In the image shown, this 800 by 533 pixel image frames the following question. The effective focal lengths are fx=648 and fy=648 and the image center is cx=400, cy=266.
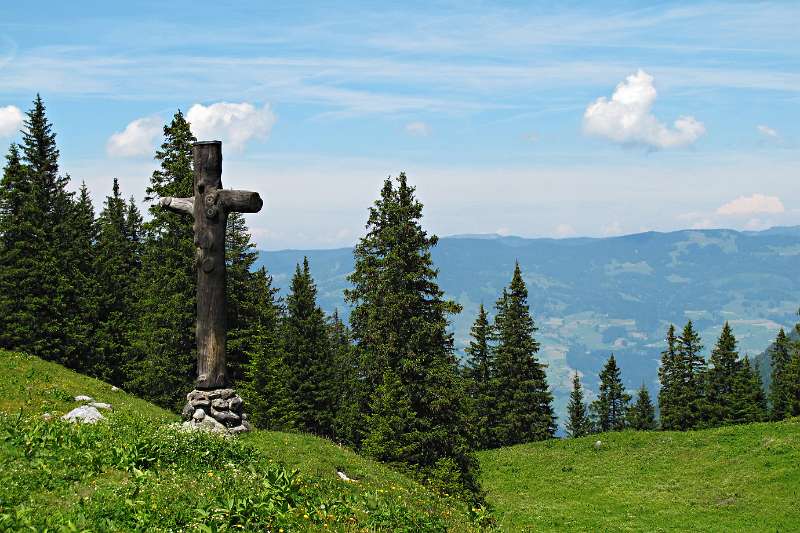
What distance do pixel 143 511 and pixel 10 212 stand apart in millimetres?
41803

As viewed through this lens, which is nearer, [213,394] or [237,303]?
[213,394]

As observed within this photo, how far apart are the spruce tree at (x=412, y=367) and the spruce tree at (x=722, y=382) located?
2074 inches

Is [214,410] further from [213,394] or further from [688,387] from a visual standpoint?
[688,387]

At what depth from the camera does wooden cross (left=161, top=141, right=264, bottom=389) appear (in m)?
17.4

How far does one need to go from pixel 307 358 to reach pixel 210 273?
35.2 metres

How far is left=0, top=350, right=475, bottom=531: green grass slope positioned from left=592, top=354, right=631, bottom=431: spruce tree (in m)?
70.4

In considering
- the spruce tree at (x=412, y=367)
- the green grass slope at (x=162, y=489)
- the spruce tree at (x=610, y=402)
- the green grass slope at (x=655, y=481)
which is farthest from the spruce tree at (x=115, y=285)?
the spruce tree at (x=610, y=402)

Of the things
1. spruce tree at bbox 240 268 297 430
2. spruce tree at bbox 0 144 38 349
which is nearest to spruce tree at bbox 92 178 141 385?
spruce tree at bbox 0 144 38 349

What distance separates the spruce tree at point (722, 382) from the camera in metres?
69.8

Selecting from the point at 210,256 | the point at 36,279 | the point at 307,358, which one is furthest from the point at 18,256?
the point at 210,256

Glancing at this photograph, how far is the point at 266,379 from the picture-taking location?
159ft

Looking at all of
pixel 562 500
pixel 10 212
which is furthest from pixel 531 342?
pixel 10 212

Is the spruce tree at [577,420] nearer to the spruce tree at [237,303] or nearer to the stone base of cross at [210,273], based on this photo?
Result: the spruce tree at [237,303]

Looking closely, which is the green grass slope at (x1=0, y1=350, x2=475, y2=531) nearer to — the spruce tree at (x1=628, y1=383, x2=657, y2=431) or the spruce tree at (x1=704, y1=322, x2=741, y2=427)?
the spruce tree at (x1=704, y1=322, x2=741, y2=427)
